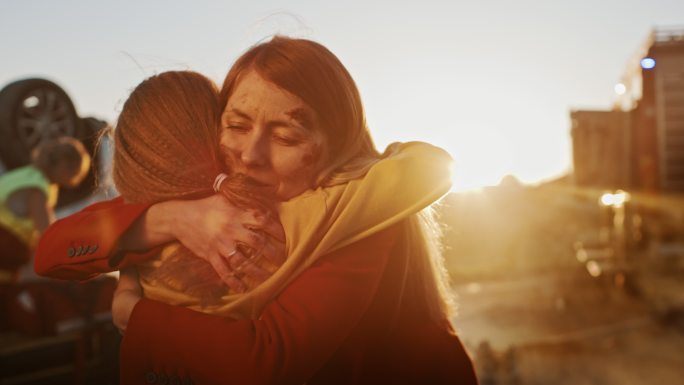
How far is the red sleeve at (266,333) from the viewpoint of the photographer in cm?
104

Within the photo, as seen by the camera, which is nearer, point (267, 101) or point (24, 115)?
point (267, 101)

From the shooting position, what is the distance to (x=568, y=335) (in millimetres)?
7805

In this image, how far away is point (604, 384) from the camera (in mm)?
5863

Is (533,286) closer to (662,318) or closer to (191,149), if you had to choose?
(662,318)

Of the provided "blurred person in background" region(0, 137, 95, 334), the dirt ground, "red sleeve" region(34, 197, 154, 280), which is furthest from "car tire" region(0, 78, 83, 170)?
"red sleeve" region(34, 197, 154, 280)

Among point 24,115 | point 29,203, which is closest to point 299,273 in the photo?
point 29,203

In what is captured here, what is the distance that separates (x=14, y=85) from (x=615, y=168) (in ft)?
44.5

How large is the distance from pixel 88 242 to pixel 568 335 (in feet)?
24.2

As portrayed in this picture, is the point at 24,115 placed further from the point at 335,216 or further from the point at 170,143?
the point at 335,216

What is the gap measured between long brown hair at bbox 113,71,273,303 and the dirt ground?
4430mm

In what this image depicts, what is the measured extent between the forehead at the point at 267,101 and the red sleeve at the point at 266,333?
25 centimetres

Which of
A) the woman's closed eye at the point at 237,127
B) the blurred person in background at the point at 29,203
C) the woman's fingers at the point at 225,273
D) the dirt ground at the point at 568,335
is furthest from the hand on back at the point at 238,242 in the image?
the dirt ground at the point at 568,335

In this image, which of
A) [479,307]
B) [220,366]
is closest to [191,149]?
[220,366]

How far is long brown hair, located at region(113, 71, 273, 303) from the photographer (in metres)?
1.22
